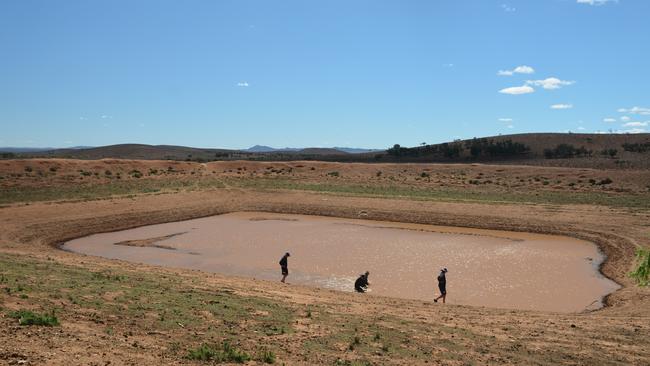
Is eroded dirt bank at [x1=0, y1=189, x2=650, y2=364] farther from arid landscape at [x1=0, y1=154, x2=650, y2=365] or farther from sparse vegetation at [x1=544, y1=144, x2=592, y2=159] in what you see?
sparse vegetation at [x1=544, y1=144, x2=592, y2=159]

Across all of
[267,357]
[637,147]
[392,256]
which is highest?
[637,147]

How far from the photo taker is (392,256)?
26.0 m

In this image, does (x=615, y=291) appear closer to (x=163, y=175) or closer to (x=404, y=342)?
(x=404, y=342)

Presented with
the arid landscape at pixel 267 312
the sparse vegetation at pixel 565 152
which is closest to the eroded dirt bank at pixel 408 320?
the arid landscape at pixel 267 312

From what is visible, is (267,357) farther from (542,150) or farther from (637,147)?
(542,150)

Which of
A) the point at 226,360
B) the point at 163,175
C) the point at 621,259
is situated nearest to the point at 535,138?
the point at 163,175

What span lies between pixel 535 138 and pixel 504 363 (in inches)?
3997

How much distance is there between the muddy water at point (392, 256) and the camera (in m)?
19.9

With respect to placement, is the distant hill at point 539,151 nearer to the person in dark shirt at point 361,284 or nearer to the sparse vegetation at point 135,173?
the sparse vegetation at point 135,173

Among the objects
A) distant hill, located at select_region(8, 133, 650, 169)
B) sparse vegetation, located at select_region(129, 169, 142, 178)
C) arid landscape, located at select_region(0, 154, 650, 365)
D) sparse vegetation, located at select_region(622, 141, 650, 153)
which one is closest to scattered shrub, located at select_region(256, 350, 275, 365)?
arid landscape, located at select_region(0, 154, 650, 365)

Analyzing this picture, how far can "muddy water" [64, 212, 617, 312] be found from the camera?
65.4 feet

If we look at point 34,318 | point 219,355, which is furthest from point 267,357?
point 34,318

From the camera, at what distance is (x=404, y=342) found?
36.0ft

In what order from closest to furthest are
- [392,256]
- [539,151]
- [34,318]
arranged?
[34,318] → [392,256] → [539,151]
